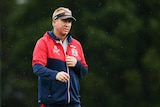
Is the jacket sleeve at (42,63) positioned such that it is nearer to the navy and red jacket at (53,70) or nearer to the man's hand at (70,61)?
the navy and red jacket at (53,70)

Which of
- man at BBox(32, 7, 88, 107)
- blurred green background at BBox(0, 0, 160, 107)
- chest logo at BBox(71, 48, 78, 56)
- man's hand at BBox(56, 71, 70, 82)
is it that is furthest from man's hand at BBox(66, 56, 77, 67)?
blurred green background at BBox(0, 0, 160, 107)

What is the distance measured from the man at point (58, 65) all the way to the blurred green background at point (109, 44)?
22.4 m

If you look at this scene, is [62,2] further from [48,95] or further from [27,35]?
[48,95]

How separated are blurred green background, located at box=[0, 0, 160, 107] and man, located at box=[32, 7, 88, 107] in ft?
73.6

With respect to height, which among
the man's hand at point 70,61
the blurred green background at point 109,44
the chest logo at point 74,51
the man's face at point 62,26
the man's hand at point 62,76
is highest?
the man's face at point 62,26

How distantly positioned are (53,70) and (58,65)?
0.27 feet

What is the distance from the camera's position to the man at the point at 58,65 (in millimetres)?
7715

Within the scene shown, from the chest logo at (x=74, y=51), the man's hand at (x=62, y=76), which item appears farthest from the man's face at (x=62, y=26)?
the man's hand at (x=62, y=76)

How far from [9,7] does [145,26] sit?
6.16 meters

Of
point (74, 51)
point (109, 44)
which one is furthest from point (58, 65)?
point (109, 44)

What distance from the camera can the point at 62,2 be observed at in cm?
3169

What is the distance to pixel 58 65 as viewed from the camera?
7785 millimetres

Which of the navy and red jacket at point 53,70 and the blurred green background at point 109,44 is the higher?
the navy and red jacket at point 53,70

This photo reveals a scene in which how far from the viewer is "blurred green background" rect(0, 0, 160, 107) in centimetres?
3111
